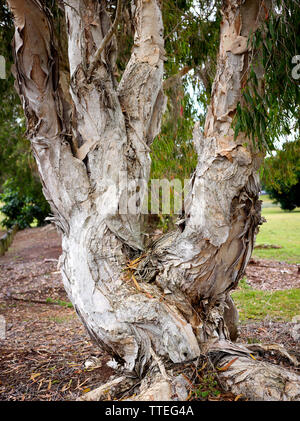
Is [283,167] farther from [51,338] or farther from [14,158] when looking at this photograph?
[14,158]

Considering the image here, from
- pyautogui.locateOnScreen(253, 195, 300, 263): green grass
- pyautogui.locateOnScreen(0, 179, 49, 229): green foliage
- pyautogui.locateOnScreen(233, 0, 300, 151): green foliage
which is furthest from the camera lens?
pyautogui.locateOnScreen(0, 179, 49, 229): green foliage

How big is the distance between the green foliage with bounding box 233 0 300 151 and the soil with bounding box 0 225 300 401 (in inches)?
67.3

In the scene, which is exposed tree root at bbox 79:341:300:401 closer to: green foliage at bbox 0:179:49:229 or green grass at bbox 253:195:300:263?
green grass at bbox 253:195:300:263

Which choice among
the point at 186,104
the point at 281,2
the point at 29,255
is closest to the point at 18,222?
the point at 29,255

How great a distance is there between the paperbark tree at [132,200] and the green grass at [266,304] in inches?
73.6

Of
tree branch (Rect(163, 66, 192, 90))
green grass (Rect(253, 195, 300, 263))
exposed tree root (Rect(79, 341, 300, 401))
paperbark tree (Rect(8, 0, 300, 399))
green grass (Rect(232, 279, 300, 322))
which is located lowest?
green grass (Rect(253, 195, 300, 263))

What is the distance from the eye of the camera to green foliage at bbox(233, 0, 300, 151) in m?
2.36

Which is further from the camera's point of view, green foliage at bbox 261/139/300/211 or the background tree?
the background tree

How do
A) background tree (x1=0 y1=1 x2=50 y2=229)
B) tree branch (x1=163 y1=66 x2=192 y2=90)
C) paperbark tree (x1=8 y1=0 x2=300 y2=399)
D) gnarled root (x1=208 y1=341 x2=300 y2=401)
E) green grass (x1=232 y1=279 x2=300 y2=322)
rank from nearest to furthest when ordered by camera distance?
gnarled root (x1=208 y1=341 x2=300 y2=401) → paperbark tree (x1=8 y1=0 x2=300 y2=399) → green grass (x1=232 y1=279 x2=300 y2=322) → background tree (x1=0 y1=1 x2=50 y2=229) → tree branch (x1=163 y1=66 x2=192 y2=90)

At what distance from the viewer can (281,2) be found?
2.45 m

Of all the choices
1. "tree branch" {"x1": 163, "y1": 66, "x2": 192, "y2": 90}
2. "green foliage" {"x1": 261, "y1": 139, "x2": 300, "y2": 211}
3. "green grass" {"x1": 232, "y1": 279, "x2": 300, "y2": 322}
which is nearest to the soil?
"green grass" {"x1": 232, "y1": 279, "x2": 300, "y2": 322}

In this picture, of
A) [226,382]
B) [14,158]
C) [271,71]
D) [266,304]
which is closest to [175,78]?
[271,71]

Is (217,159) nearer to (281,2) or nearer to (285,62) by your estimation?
(285,62)
